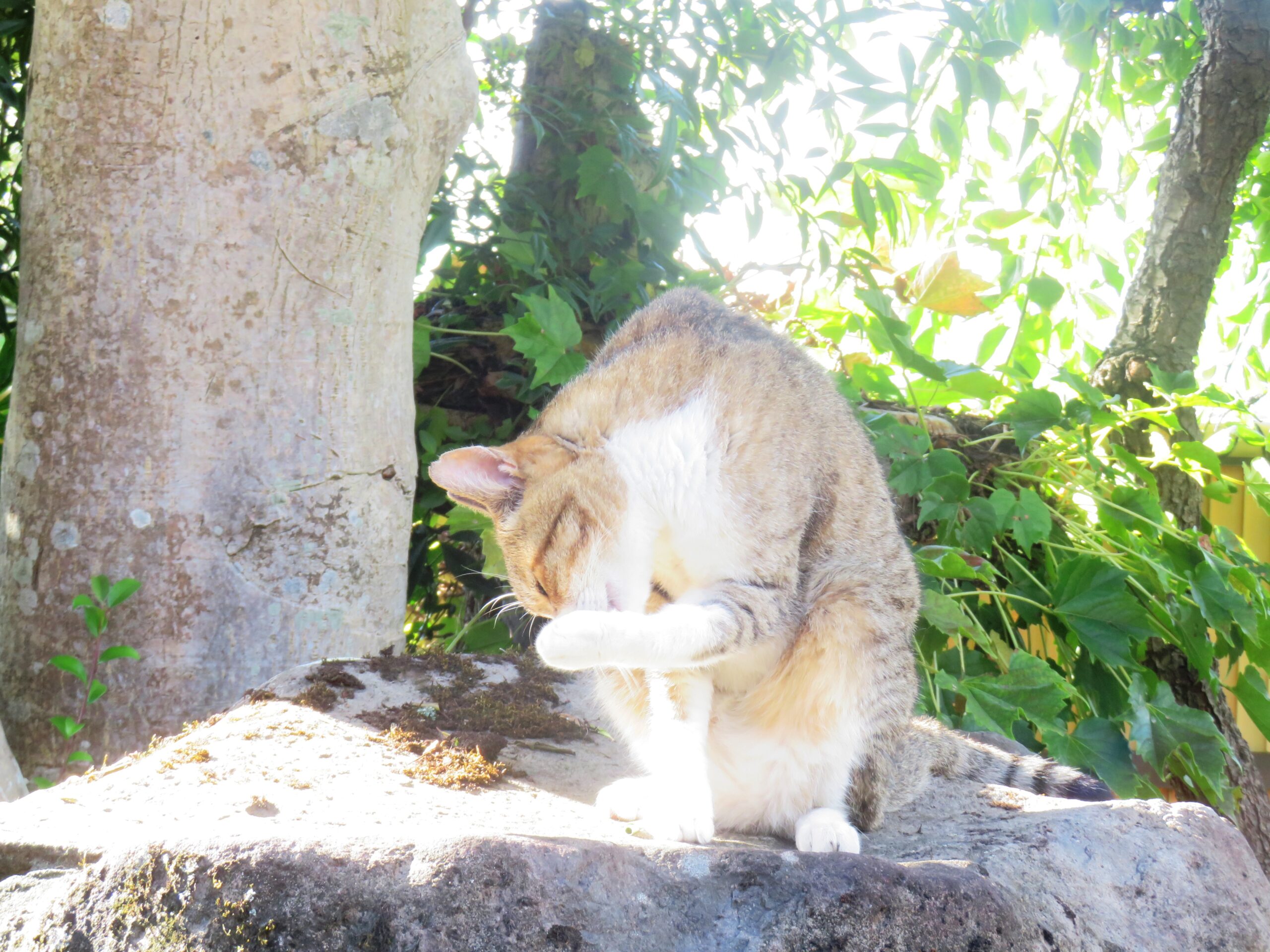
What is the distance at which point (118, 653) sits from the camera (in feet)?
7.28

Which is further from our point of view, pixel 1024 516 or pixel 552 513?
pixel 1024 516

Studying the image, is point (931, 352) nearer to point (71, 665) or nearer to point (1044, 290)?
point (1044, 290)

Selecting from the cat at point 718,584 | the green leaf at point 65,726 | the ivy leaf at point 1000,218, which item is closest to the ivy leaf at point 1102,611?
the cat at point 718,584

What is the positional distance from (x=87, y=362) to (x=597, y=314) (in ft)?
5.70

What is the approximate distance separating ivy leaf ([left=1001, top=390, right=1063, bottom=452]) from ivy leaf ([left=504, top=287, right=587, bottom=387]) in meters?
1.61

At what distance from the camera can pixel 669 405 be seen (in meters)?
2.03

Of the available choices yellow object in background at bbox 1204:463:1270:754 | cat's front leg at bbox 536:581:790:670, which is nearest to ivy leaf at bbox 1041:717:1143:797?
cat's front leg at bbox 536:581:790:670

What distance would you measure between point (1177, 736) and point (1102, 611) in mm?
436

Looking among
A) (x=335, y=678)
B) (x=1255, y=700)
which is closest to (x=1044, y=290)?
(x=1255, y=700)

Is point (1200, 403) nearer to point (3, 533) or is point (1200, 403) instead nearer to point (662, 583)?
point (662, 583)

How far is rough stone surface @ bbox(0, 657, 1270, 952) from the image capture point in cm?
109

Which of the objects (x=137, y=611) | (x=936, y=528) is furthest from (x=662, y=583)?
(x=936, y=528)

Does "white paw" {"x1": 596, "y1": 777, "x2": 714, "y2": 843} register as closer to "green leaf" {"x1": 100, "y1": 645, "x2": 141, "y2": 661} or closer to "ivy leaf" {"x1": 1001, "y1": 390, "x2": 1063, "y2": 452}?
"green leaf" {"x1": 100, "y1": 645, "x2": 141, "y2": 661}

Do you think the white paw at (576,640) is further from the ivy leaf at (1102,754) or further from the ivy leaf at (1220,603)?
the ivy leaf at (1220,603)
